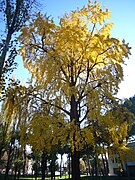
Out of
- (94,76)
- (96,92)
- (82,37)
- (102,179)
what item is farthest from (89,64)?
(102,179)

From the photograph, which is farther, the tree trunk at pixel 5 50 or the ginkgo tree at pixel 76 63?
the ginkgo tree at pixel 76 63

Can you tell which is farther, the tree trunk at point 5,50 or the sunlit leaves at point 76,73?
the sunlit leaves at point 76,73

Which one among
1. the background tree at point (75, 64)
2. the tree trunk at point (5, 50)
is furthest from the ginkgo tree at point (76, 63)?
the tree trunk at point (5, 50)

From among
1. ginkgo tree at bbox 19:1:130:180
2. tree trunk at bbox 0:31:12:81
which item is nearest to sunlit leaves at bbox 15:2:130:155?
ginkgo tree at bbox 19:1:130:180

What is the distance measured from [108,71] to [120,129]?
6.92 feet

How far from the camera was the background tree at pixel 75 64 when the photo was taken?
5.75 m

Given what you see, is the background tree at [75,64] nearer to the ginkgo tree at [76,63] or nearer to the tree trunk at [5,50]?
the ginkgo tree at [76,63]

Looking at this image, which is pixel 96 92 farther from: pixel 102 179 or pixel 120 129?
pixel 102 179

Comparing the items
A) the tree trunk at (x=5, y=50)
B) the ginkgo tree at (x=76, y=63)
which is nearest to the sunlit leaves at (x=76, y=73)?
the ginkgo tree at (x=76, y=63)

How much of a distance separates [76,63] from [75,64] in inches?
4.7

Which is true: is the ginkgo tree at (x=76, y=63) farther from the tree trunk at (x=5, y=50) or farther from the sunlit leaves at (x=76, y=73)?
the tree trunk at (x=5, y=50)

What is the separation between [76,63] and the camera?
773 centimetres

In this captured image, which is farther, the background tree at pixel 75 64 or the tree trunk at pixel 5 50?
the background tree at pixel 75 64

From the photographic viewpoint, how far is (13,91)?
6.21m
